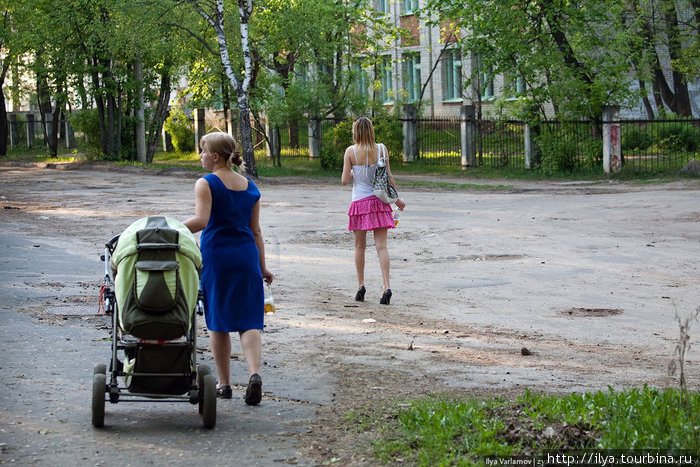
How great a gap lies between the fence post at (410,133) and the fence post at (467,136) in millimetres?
2727

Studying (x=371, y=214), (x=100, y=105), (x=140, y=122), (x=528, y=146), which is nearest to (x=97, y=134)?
(x=100, y=105)

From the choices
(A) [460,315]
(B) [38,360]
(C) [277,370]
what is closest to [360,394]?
(C) [277,370]

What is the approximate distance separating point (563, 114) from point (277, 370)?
21820 mm

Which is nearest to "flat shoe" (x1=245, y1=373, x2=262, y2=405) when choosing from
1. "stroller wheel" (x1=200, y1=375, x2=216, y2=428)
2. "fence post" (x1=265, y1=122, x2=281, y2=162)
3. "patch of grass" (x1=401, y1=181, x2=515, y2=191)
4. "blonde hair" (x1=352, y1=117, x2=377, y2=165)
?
"stroller wheel" (x1=200, y1=375, x2=216, y2=428)

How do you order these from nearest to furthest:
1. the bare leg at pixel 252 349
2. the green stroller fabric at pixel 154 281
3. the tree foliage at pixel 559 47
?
the green stroller fabric at pixel 154 281, the bare leg at pixel 252 349, the tree foliage at pixel 559 47

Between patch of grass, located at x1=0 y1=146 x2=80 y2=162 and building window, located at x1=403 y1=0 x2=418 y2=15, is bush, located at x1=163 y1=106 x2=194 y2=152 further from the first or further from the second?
building window, located at x1=403 y1=0 x2=418 y2=15

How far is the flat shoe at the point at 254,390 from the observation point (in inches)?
219

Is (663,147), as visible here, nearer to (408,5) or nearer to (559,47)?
(559,47)

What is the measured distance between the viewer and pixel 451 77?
44.1 meters

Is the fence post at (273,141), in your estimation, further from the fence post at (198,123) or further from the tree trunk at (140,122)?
the fence post at (198,123)

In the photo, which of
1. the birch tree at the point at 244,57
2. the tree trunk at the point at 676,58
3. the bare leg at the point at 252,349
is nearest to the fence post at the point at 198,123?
the birch tree at the point at 244,57

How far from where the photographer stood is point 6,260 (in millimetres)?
12109

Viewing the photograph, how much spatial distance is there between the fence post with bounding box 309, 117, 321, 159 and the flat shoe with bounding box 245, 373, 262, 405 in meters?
27.5

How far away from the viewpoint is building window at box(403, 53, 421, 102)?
4504 cm
